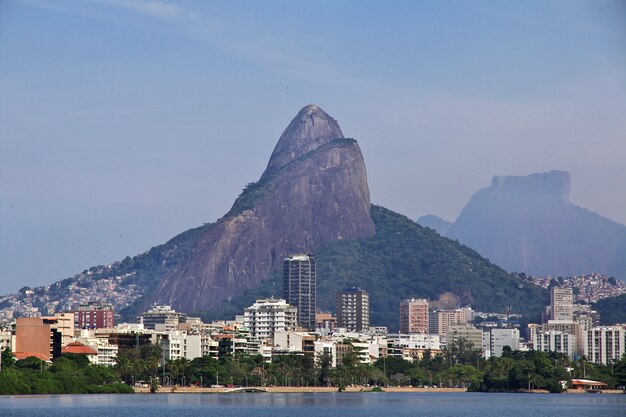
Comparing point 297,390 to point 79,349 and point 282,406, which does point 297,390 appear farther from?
point 282,406

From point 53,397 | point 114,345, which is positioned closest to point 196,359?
point 114,345

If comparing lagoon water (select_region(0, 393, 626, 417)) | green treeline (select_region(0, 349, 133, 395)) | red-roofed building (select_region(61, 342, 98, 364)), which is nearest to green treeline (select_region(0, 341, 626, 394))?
green treeline (select_region(0, 349, 133, 395))

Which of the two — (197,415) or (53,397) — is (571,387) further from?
(197,415)

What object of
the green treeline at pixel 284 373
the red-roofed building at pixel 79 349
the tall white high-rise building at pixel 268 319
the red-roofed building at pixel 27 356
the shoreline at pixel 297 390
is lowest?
the shoreline at pixel 297 390

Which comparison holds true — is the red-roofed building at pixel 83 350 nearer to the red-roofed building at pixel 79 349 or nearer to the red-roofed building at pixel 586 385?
the red-roofed building at pixel 79 349

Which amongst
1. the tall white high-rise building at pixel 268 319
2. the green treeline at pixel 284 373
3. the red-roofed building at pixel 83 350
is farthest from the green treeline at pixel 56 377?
the tall white high-rise building at pixel 268 319

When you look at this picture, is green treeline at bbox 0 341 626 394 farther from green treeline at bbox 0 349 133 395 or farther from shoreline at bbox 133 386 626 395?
shoreline at bbox 133 386 626 395

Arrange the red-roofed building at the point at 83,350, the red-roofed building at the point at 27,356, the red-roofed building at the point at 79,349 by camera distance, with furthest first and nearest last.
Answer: the red-roofed building at the point at 83,350 → the red-roofed building at the point at 79,349 → the red-roofed building at the point at 27,356
